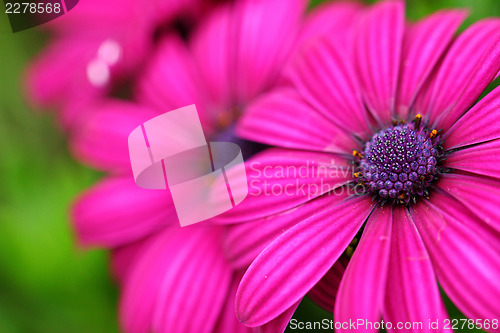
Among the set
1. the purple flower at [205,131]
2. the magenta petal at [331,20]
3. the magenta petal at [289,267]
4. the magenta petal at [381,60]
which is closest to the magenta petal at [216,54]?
the purple flower at [205,131]

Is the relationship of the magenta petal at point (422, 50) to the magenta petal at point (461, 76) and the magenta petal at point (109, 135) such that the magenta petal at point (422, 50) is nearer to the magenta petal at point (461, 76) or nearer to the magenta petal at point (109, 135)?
the magenta petal at point (461, 76)

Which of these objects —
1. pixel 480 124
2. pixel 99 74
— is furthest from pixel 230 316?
pixel 99 74

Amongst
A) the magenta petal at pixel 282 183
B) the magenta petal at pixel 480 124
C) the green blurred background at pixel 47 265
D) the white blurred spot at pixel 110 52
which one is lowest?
the green blurred background at pixel 47 265

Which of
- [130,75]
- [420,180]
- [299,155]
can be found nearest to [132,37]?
[130,75]

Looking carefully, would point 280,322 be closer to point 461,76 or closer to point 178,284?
point 178,284

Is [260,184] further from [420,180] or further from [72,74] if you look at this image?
[72,74]

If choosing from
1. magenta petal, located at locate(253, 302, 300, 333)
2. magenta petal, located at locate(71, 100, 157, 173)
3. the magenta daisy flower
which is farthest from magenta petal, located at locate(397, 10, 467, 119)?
magenta petal, located at locate(71, 100, 157, 173)
